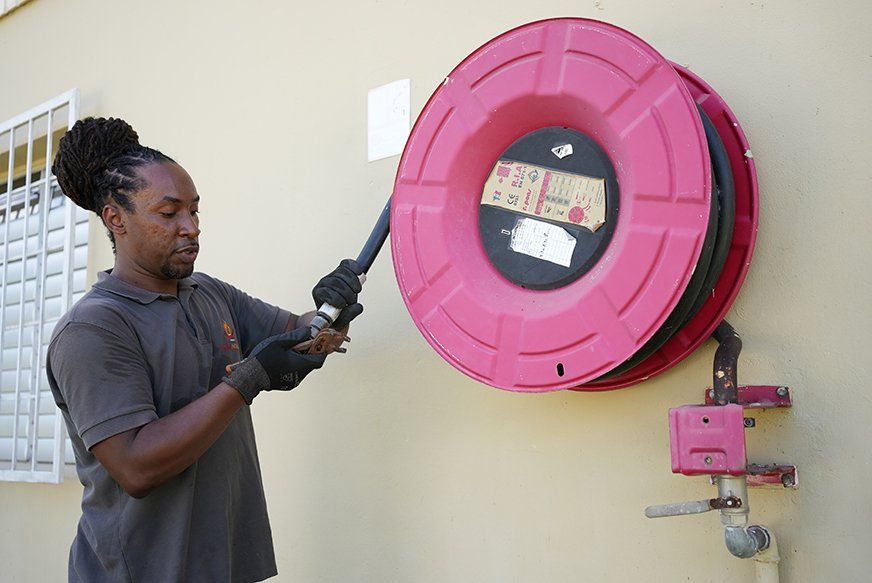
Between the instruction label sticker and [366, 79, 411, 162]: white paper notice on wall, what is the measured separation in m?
0.52

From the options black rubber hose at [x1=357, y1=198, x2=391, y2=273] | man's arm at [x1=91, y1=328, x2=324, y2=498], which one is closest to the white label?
black rubber hose at [x1=357, y1=198, x2=391, y2=273]

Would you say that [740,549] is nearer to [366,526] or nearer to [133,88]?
[366,526]

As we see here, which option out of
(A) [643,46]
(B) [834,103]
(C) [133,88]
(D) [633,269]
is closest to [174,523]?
(D) [633,269]

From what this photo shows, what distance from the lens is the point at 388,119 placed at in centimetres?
226

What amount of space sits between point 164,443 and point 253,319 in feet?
1.81

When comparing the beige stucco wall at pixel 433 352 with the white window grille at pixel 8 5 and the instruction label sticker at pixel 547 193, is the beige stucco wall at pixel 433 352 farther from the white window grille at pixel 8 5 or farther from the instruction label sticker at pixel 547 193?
the white window grille at pixel 8 5

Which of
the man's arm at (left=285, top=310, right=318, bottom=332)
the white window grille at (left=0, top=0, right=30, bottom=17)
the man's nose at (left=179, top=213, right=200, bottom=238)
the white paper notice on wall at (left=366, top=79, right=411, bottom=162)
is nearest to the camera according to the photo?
the man's nose at (left=179, top=213, right=200, bottom=238)

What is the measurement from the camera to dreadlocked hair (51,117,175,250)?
1.90 m

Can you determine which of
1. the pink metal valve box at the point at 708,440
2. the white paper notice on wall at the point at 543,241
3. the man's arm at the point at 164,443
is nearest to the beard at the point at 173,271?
the man's arm at the point at 164,443

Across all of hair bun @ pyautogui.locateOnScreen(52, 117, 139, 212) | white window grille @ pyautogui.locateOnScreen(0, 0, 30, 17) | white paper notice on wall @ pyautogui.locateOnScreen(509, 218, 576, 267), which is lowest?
white paper notice on wall @ pyautogui.locateOnScreen(509, 218, 576, 267)

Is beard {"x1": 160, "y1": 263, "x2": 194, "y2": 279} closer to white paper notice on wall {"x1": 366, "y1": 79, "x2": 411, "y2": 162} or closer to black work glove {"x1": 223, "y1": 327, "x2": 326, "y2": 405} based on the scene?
black work glove {"x1": 223, "y1": 327, "x2": 326, "y2": 405}

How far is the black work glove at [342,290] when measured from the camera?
1.79 metres

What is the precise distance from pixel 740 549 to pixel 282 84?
1.82m

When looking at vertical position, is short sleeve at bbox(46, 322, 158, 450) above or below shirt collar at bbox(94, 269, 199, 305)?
below
